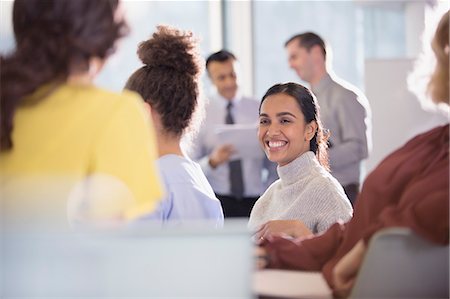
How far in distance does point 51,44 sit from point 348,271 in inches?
34.6

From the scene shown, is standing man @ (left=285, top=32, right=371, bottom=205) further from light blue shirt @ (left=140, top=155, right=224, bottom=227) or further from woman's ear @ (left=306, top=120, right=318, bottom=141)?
light blue shirt @ (left=140, top=155, right=224, bottom=227)

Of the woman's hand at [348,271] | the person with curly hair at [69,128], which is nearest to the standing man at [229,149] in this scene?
the woman's hand at [348,271]

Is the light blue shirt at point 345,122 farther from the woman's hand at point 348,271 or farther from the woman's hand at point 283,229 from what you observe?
the woman's hand at point 348,271

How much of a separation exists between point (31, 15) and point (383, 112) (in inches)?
143

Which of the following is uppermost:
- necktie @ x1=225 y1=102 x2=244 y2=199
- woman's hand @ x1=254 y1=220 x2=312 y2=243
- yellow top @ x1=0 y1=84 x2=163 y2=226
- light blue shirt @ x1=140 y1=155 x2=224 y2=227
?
yellow top @ x1=0 y1=84 x2=163 y2=226

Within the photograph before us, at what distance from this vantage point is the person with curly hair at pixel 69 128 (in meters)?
1.99

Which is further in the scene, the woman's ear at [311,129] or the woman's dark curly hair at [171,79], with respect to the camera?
the woman's ear at [311,129]

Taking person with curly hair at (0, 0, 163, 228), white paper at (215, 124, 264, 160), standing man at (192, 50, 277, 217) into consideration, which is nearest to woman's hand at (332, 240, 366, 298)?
person with curly hair at (0, 0, 163, 228)

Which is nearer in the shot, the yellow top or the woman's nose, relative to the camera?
the yellow top

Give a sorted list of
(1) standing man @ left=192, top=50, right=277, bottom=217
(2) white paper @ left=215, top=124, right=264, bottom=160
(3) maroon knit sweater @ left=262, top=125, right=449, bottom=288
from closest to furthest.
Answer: (3) maroon knit sweater @ left=262, top=125, right=449, bottom=288 < (2) white paper @ left=215, top=124, right=264, bottom=160 < (1) standing man @ left=192, top=50, right=277, bottom=217

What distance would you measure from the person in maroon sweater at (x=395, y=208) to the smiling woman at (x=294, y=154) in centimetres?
36

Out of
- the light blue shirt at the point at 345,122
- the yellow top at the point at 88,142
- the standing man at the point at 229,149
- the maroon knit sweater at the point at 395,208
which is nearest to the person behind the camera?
the yellow top at the point at 88,142

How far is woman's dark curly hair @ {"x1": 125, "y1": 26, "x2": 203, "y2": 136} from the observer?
8.49ft

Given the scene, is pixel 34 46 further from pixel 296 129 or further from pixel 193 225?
pixel 296 129
